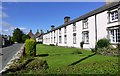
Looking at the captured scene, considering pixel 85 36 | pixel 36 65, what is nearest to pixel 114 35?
pixel 85 36

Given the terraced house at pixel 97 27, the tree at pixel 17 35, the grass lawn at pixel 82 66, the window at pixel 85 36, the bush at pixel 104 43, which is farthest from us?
the tree at pixel 17 35

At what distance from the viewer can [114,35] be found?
24.4m

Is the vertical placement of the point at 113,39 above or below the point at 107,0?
below

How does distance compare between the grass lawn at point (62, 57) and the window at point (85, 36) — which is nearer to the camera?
the grass lawn at point (62, 57)

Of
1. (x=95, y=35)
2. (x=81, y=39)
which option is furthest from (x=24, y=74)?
(x=81, y=39)

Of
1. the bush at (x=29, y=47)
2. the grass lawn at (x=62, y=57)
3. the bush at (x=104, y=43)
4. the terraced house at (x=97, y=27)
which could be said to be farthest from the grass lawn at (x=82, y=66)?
the terraced house at (x=97, y=27)

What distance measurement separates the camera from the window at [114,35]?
936 inches

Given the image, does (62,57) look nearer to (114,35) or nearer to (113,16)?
(114,35)

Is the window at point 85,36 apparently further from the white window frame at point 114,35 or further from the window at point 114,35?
the window at point 114,35

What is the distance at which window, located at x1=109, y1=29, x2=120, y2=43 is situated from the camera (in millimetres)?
23781

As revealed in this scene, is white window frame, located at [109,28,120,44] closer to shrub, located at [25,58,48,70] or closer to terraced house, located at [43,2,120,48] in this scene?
terraced house, located at [43,2,120,48]

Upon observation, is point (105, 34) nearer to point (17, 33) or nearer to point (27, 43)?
point (27, 43)

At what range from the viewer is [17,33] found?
12631 centimetres

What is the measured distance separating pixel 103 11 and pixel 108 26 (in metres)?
2.68
